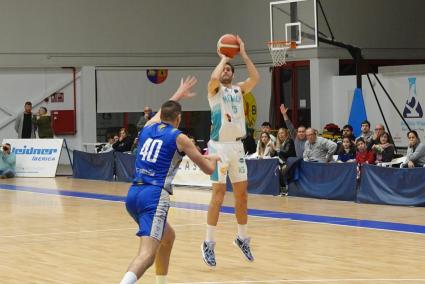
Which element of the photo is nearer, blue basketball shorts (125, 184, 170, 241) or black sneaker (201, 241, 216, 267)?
blue basketball shorts (125, 184, 170, 241)

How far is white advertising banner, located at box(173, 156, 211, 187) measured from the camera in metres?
20.3

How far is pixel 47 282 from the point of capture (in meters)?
9.02

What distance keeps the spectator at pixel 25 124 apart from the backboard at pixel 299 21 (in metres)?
7.38

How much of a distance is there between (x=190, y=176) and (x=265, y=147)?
2.18 meters

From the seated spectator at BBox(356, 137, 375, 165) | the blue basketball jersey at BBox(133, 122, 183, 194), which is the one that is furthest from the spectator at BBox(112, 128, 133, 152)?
the blue basketball jersey at BBox(133, 122, 183, 194)

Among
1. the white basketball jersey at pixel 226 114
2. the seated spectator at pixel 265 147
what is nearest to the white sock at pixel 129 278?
the white basketball jersey at pixel 226 114

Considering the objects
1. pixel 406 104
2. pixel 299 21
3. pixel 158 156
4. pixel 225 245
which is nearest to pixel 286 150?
pixel 299 21

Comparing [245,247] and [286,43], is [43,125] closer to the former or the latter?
[286,43]

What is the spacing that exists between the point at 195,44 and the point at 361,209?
1556 centimetres

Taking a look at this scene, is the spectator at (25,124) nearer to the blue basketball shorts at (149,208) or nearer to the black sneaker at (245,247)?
the black sneaker at (245,247)

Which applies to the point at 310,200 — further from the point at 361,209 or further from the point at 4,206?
the point at 4,206

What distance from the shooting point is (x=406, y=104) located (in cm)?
2420

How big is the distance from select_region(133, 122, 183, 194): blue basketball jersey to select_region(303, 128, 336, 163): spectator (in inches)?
421

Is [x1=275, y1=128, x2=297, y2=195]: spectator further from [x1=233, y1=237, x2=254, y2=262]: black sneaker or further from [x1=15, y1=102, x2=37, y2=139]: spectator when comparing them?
[x1=15, y1=102, x2=37, y2=139]: spectator
